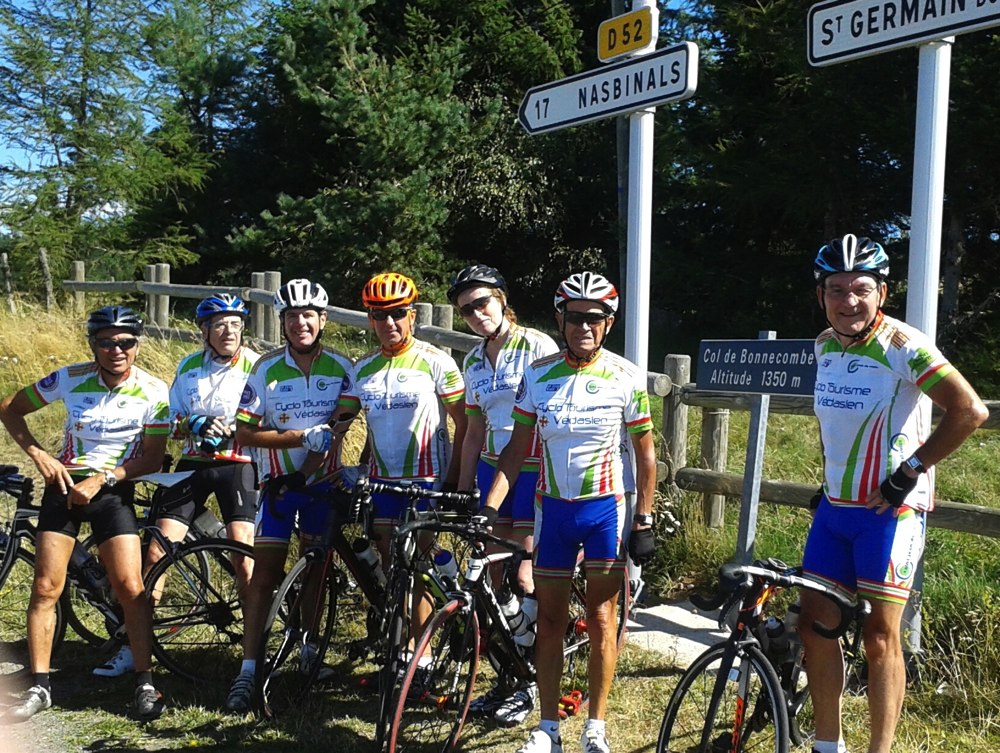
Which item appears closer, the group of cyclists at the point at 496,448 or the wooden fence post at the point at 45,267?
the group of cyclists at the point at 496,448

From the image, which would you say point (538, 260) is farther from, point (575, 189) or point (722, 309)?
point (722, 309)

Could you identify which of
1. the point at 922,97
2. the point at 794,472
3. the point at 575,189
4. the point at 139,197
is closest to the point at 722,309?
the point at 575,189

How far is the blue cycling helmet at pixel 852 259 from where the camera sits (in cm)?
376

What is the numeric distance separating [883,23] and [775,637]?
2.57 metres

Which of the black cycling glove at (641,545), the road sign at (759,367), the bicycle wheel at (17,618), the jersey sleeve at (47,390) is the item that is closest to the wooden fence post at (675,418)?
the road sign at (759,367)

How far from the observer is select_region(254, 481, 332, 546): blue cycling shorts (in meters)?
4.94

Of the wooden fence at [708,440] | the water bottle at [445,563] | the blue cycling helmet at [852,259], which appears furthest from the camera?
the wooden fence at [708,440]

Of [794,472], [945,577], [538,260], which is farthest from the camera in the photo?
[538,260]

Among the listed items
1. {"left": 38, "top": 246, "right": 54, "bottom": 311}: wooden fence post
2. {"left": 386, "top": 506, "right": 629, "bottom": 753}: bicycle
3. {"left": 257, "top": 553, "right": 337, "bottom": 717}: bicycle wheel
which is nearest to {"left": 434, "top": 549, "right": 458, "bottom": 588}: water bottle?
{"left": 386, "top": 506, "right": 629, "bottom": 753}: bicycle

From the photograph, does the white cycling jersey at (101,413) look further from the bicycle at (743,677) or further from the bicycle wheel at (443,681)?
the bicycle at (743,677)

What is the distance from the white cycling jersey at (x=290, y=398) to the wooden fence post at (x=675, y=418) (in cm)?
227

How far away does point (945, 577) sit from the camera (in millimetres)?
5348

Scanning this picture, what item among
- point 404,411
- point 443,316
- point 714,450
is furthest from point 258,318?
point 404,411

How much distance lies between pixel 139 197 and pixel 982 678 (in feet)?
64.6
